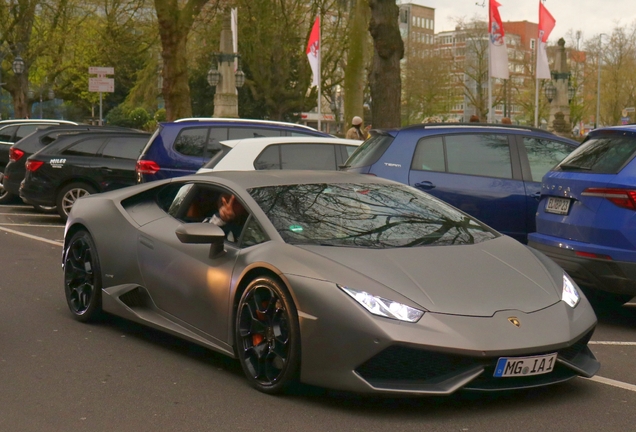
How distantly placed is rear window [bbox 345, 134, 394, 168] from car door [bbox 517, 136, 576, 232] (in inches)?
57.7

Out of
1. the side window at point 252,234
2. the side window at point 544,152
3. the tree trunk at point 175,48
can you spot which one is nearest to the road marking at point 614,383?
the side window at point 252,234

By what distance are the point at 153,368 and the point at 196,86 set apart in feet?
173

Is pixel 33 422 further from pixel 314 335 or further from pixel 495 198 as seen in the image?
pixel 495 198

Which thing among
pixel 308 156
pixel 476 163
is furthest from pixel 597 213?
pixel 308 156

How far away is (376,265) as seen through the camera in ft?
17.8

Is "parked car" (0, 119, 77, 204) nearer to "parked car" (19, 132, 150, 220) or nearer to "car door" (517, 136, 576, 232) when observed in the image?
"parked car" (19, 132, 150, 220)

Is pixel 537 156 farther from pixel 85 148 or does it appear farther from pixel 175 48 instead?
pixel 175 48

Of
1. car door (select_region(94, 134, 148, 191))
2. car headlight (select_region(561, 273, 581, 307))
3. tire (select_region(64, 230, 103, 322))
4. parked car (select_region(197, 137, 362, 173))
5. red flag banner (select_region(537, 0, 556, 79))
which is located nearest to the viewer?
car headlight (select_region(561, 273, 581, 307))

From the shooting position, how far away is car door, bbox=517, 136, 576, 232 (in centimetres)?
1055

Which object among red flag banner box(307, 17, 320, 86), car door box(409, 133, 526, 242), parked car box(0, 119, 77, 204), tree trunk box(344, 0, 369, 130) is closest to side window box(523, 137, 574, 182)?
car door box(409, 133, 526, 242)

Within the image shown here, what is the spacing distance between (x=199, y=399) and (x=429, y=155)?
568 centimetres

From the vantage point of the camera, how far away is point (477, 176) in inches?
416

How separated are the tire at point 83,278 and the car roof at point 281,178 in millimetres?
1173

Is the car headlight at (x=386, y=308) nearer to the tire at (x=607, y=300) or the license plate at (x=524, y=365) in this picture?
the license plate at (x=524, y=365)
